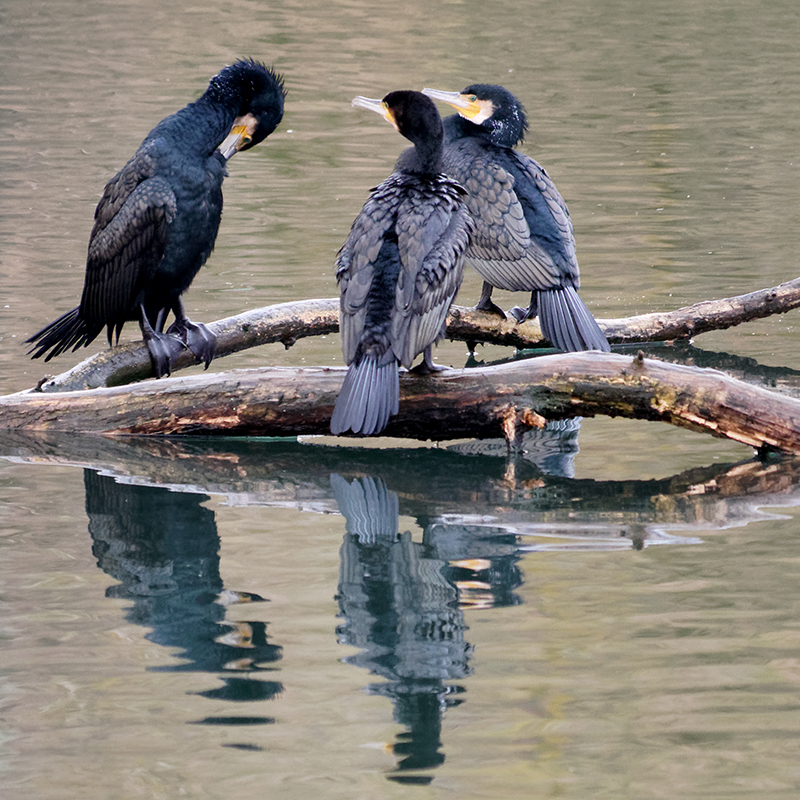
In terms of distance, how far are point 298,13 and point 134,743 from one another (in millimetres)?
19217

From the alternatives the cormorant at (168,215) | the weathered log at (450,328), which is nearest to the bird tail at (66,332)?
the cormorant at (168,215)

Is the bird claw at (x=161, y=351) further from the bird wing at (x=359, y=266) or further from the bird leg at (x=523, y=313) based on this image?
the bird leg at (x=523, y=313)

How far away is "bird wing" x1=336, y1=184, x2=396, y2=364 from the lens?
3969 millimetres

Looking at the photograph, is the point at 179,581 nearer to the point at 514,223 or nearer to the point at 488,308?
the point at 514,223

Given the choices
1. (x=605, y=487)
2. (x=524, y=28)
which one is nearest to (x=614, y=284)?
(x=605, y=487)

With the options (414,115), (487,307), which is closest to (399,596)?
(414,115)

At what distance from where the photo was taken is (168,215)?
4.43m

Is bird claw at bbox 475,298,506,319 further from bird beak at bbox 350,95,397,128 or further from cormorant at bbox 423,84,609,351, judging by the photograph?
bird beak at bbox 350,95,397,128

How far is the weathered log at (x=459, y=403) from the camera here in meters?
4.01

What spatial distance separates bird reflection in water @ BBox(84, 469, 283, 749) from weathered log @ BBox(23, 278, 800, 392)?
70cm

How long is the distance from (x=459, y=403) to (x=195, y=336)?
123cm

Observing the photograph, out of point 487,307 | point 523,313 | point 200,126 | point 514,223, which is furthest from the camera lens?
point 523,313

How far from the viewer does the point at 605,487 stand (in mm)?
4125

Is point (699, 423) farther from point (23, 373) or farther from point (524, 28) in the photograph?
point (524, 28)
